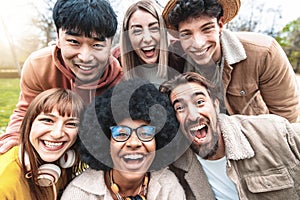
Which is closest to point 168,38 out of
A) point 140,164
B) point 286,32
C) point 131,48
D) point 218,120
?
point 131,48

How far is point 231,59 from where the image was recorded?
2895mm

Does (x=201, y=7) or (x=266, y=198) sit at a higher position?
(x=201, y=7)

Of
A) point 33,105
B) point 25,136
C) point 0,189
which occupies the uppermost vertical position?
point 33,105

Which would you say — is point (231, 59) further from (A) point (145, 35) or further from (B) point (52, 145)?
(B) point (52, 145)

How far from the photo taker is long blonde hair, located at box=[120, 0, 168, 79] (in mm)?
2756

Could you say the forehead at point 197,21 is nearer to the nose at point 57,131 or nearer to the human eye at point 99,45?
the human eye at point 99,45

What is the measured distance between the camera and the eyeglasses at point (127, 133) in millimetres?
2109

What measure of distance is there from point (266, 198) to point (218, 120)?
619mm

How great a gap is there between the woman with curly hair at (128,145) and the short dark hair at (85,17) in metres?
0.50

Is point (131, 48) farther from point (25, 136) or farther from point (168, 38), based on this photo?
point (25, 136)

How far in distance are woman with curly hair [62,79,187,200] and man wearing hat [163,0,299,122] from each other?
0.70 m

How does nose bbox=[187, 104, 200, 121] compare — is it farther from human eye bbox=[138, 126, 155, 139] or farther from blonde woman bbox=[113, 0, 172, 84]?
blonde woman bbox=[113, 0, 172, 84]

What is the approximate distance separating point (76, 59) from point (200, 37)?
987 mm

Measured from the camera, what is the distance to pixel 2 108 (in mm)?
8406
